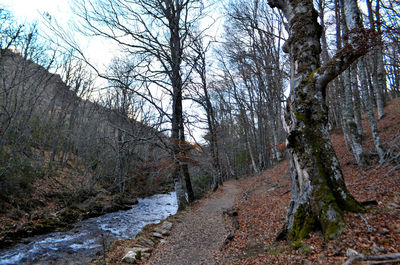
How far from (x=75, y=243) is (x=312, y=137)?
9.31 meters

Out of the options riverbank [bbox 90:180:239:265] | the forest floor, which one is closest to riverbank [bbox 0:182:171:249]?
riverbank [bbox 90:180:239:265]

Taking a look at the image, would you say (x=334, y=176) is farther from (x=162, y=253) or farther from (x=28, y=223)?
(x=28, y=223)

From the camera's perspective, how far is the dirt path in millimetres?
5242

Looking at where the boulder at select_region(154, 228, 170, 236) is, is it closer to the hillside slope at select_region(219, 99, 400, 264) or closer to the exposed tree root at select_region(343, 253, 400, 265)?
the hillside slope at select_region(219, 99, 400, 264)

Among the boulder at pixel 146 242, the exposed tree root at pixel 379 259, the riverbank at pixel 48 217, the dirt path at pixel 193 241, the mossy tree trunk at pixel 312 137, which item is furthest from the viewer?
the riverbank at pixel 48 217

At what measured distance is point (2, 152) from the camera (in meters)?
12.0

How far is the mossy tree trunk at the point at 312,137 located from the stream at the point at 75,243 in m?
4.17

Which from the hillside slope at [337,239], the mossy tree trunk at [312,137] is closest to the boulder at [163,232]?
the hillside slope at [337,239]

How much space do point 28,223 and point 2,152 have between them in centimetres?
512

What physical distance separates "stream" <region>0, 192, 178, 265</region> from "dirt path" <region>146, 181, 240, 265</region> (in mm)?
1697

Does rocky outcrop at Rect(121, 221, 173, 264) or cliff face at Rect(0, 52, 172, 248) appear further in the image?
cliff face at Rect(0, 52, 172, 248)

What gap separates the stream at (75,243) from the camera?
6.98 metres

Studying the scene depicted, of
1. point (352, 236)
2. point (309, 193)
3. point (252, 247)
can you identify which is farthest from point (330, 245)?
point (252, 247)

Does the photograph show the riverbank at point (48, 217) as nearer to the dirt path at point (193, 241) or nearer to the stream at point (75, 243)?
the stream at point (75, 243)
